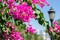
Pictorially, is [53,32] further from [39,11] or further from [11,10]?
[11,10]

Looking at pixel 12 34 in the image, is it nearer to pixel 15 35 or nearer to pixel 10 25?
pixel 15 35

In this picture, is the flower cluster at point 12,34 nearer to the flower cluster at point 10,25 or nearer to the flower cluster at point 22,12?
the flower cluster at point 10,25

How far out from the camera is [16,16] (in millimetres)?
5133

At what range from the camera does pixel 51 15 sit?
1169cm

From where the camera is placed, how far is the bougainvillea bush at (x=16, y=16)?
520cm

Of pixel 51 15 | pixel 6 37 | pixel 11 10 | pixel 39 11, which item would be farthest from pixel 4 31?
pixel 51 15

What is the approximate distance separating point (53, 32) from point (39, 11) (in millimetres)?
705

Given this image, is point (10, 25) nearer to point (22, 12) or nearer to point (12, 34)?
point (12, 34)

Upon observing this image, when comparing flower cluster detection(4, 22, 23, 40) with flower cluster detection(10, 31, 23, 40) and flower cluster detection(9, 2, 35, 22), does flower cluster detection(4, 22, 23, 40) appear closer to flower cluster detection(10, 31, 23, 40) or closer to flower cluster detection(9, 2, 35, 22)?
flower cluster detection(10, 31, 23, 40)

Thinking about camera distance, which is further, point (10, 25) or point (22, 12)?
point (10, 25)

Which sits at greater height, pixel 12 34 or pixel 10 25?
pixel 10 25

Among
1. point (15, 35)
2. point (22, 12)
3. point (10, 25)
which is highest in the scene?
point (22, 12)

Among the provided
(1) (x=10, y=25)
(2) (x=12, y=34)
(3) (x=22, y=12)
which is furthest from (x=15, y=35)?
(3) (x=22, y=12)

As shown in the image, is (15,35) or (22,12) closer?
(22,12)
